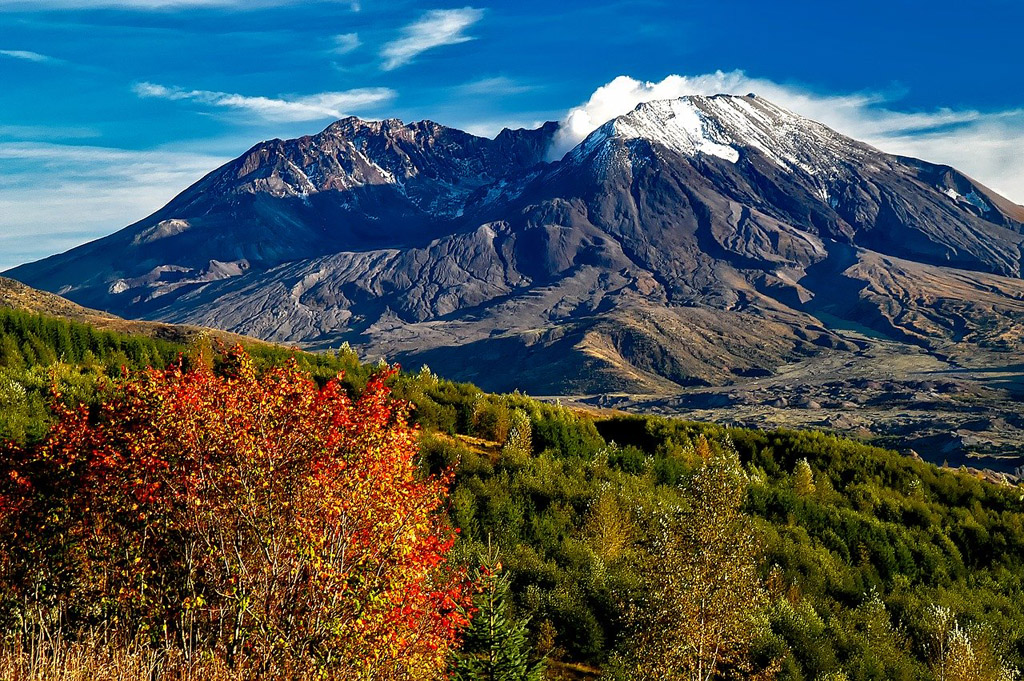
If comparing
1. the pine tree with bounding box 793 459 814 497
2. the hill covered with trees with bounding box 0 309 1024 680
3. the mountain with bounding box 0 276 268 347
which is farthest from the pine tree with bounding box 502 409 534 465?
the mountain with bounding box 0 276 268 347

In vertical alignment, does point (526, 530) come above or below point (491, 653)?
below

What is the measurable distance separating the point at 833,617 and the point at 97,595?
20.4 meters

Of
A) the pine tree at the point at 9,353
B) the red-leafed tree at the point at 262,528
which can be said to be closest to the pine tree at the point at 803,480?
the red-leafed tree at the point at 262,528

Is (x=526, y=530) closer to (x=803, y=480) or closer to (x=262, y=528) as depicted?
(x=803, y=480)

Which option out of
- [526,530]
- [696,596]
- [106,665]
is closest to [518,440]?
[526,530]

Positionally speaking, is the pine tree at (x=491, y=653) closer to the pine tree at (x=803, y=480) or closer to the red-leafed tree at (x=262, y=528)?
the red-leafed tree at (x=262, y=528)

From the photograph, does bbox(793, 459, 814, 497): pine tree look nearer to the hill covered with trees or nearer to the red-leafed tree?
the hill covered with trees

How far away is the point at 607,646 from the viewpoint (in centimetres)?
2245

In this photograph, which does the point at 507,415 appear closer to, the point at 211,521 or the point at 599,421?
the point at 599,421

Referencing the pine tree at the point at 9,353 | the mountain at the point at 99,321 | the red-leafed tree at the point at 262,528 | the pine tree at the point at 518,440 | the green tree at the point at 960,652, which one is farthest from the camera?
the mountain at the point at 99,321

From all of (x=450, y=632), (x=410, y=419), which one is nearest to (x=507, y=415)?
(x=410, y=419)

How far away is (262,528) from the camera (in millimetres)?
12625

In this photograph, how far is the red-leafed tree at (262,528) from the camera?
12.5m

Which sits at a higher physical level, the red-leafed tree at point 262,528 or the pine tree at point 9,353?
the pine tree at point 9,353
